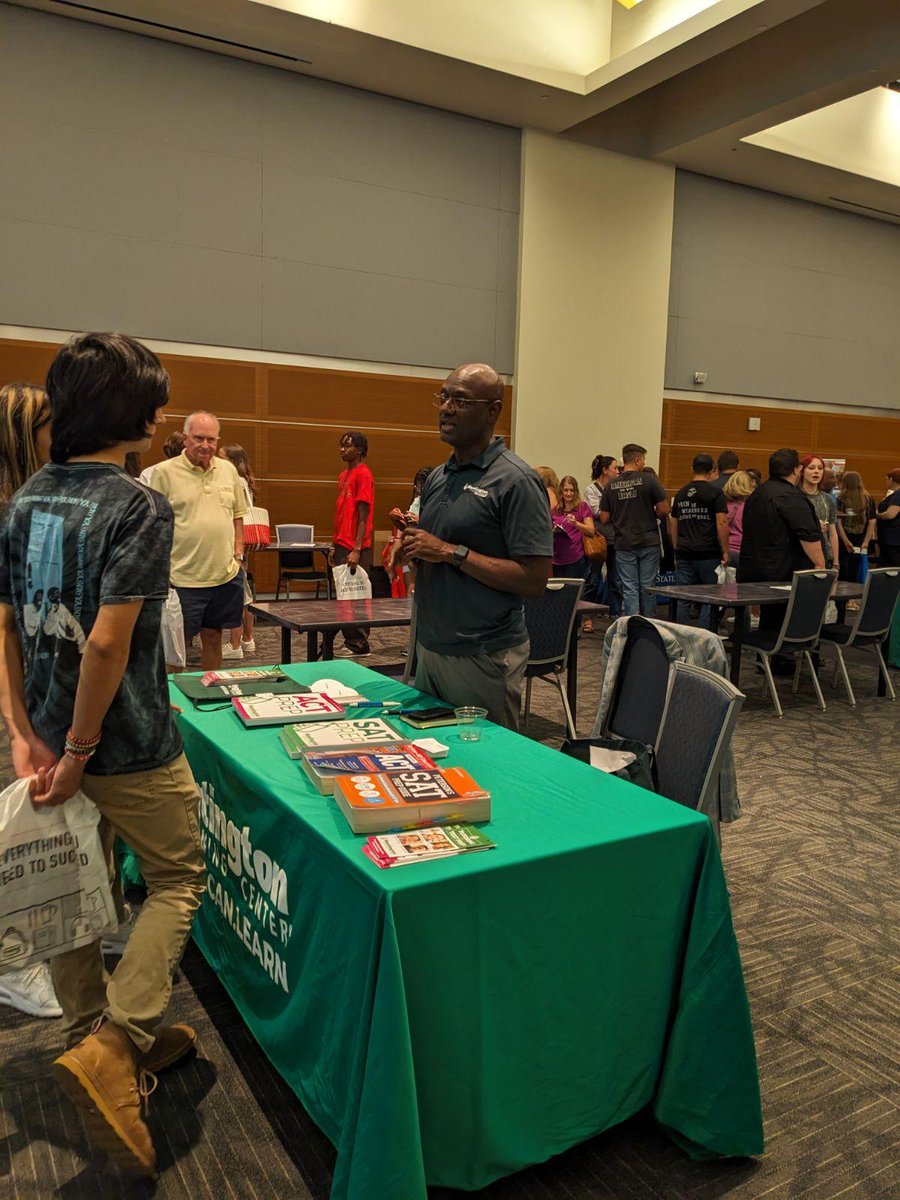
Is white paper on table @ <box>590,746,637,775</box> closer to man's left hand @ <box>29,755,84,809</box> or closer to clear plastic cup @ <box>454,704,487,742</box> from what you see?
clear plastic cup @ <box>454,704,487,742</box>

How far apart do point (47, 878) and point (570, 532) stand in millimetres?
Answer: 5535

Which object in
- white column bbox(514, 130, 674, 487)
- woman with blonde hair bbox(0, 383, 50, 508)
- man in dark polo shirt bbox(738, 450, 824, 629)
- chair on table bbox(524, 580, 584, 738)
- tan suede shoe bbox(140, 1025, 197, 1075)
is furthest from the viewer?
white column bbox(514, 130, 674, 487)

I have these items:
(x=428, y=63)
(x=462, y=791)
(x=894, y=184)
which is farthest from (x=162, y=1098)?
(x=894, y=184)

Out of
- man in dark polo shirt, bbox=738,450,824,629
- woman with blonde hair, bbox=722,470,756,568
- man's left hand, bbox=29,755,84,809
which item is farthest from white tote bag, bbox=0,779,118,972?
woman with blonde hair, bbox=722,470,756,568

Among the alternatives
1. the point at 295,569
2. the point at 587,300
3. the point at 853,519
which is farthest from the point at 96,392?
the point at 587,300

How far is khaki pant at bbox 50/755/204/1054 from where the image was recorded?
168 centimetres

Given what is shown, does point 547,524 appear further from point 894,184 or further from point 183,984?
point 894,184

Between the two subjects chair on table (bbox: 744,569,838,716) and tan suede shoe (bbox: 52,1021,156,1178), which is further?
chair on table (bbox: 744,569,838,716)

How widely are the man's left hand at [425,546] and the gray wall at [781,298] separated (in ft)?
29.7

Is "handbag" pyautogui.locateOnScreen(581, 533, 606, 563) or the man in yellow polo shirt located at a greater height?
the man in yellow polo shirt

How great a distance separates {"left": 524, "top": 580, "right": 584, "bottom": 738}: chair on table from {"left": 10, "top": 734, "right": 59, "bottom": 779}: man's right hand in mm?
3017

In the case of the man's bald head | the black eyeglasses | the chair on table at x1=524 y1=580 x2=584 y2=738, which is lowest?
the chair on table at x1=524 y1=580 x2=584 y2=738

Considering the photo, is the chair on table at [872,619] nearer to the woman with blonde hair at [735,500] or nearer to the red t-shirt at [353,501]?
the woman with blonde hair at [735,500]

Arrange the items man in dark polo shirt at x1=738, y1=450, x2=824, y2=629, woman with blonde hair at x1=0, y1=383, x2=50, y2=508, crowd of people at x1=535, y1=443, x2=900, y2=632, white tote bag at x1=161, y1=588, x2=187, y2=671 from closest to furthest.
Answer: woman with blonde hair at x1=0, y1=383, x2=50, y2=508
white tote bag at x1=161, y1=588, x2=187, y2=671
man in dark polo shirt at x1=738, y1=450, x2=824, y2=629
crowd of people at x1=535, y1=443, x2=900, y2=632
